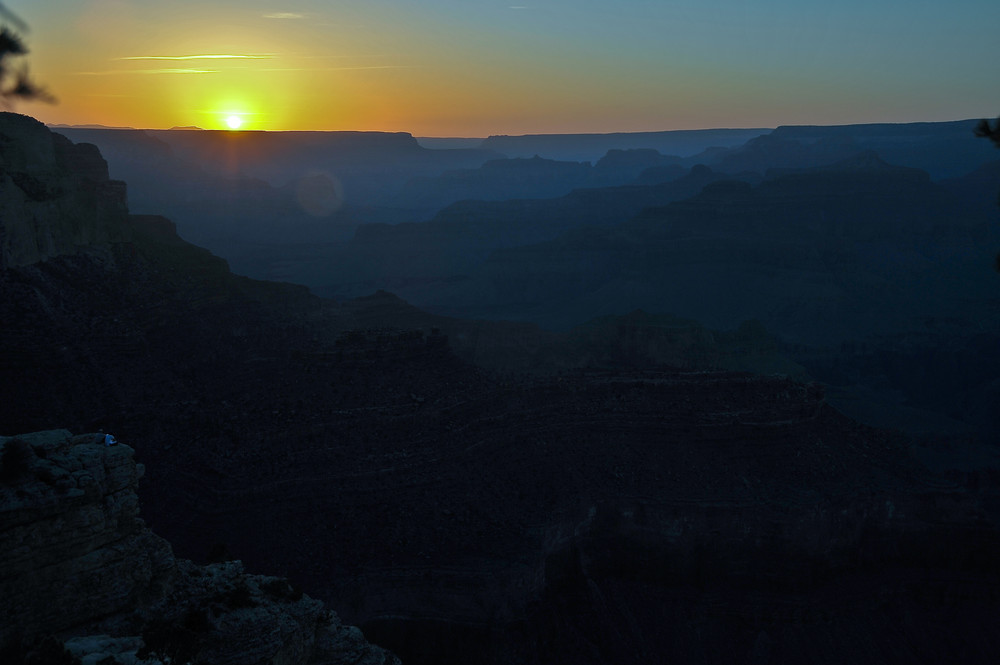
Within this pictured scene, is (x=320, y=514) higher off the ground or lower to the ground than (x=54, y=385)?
lower

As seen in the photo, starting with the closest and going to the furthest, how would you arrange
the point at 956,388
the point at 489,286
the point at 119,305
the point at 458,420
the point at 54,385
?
the point at 54,385, the point at 458,420, the point at 119,305, the point at 956,388, the point at 489,286

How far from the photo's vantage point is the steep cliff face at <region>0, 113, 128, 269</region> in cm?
2781

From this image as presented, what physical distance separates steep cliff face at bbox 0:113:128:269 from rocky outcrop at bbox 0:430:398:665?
60.8 ft

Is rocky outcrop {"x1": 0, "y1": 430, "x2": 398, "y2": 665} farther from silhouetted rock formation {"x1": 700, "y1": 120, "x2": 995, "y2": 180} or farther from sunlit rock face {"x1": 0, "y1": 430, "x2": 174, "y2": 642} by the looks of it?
silhouetted rock formation {"x1": 700, "y1": 120, "x2": 995, "y2": 180}

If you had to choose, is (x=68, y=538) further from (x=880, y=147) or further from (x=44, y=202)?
(x=880, y=147)

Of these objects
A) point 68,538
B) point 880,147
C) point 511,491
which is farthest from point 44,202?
point 880,147

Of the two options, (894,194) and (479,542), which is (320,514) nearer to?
(479,542)

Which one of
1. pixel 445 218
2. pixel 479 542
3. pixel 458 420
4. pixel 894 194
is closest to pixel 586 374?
pixel 458 420

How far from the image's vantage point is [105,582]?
11859 millimetres

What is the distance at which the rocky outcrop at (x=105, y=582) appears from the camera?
1101 centimetres

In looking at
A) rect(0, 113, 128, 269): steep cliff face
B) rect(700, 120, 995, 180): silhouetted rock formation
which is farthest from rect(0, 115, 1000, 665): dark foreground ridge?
rect(700, 120, 995, 180): silhouetted rock formation

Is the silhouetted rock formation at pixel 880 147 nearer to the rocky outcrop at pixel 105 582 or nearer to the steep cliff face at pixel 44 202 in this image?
the steep cliff face at pixel 44 202

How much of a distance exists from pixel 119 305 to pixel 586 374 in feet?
62.1

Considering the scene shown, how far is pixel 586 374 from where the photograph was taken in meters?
31.2
